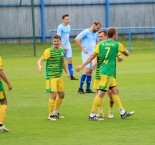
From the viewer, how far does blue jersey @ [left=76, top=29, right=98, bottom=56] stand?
60.6 ft

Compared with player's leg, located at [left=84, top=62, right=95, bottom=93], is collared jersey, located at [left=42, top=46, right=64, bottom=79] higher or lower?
higher

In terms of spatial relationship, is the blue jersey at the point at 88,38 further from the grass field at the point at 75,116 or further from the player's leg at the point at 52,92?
the player's leg at the point at 52,92

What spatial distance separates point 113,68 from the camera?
13.3 metres

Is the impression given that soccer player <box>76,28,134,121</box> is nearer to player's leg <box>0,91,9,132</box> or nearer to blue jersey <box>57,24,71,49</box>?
player's leg <box>0,91,9,132</box>

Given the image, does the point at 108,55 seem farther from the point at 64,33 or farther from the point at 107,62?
the point at 64,33

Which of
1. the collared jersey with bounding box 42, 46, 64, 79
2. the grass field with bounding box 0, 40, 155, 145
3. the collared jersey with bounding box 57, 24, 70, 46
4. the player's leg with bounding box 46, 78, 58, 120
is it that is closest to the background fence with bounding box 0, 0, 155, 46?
the collared jersey with bounding box 57, 24, 70, 46

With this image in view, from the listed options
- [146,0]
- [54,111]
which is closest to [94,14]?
[146,0]

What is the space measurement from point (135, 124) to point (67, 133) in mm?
1609

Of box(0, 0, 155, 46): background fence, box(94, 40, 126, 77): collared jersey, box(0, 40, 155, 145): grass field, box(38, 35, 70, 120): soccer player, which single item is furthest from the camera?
box(0, 0, 155, 46): background fence

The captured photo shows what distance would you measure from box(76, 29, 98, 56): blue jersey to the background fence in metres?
19.2

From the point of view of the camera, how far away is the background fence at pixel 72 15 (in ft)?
132

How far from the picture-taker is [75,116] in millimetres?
13773

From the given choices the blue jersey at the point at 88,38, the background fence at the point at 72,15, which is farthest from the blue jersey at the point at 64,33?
the background fence at the point at 72,15

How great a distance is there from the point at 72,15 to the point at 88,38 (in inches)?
942
